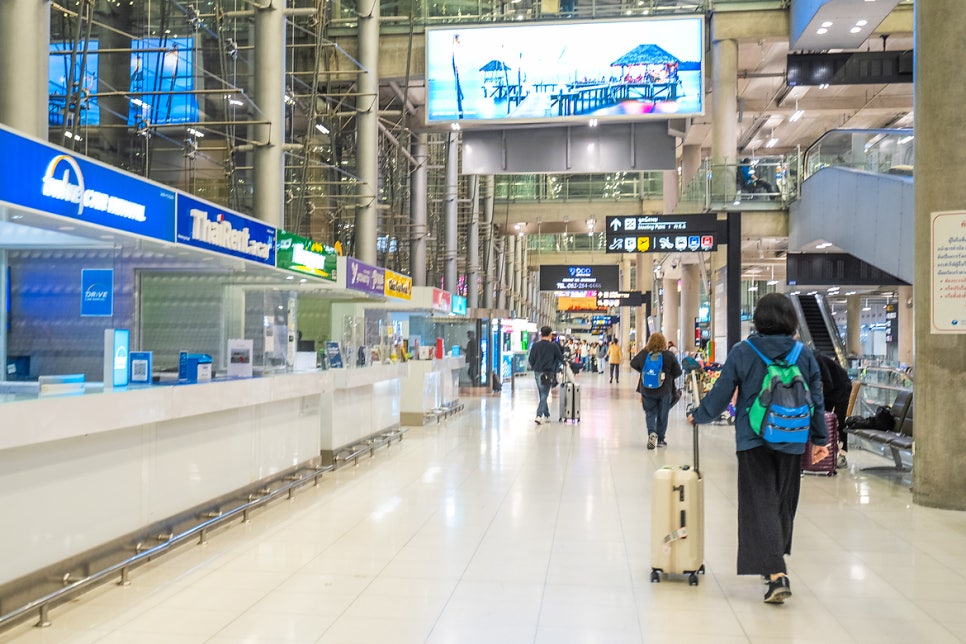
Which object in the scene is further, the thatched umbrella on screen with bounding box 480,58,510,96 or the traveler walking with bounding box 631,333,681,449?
the thatched umbrella on screen with bounding box 480,58,510,96

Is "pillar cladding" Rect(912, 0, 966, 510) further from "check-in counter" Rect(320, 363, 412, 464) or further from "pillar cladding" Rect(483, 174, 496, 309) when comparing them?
"pillar cladding" Rect(483, 174, 496, 309)

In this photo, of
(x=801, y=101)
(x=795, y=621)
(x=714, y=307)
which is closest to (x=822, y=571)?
(x=795, y=621)

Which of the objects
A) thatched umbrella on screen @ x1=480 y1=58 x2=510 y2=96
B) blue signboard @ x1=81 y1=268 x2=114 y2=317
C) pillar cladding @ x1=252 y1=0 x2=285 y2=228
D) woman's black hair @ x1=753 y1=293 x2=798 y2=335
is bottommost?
woman's black hair @ x1=753 y1=293 x2=798 y2=335

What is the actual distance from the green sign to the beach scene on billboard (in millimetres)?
5365

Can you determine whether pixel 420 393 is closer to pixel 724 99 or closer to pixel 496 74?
pixel 496 74

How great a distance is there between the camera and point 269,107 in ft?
38.7

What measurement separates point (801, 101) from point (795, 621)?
25.2 meters

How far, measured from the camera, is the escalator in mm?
21250

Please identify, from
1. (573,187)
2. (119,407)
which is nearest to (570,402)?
(119,407)

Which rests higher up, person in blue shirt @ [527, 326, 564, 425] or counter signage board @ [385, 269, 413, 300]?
counter signage board @ [385, 269, 413, 300]

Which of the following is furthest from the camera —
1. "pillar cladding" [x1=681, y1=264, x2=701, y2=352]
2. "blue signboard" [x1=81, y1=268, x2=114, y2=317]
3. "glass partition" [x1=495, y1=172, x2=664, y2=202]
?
"glass partition" [x1=495, y1=172, x2=664, y2=202]

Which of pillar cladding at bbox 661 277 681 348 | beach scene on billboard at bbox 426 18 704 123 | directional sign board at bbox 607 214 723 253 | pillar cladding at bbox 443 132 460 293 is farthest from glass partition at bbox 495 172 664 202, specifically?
beach scene on billboard at bbox 426 18 704 123

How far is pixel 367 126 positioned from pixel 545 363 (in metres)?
5.38

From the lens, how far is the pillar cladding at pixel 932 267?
7445 millimetres
